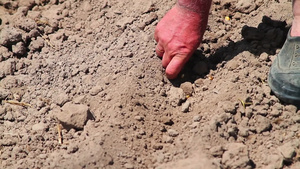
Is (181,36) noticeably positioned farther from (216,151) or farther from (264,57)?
(216,151)

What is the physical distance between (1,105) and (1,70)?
29 cm

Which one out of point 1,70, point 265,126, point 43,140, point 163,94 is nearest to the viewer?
point 265,126

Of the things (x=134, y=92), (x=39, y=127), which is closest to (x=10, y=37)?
(x=39, y=127)

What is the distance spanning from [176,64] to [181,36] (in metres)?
0.18

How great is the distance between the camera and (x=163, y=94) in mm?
2393

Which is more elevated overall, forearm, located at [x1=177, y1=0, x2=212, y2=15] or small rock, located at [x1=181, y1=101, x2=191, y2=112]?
forearm, located at [x1=177, y1=0, x2=212, y2=15]

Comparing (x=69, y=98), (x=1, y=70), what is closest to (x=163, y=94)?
(x=69, y=98)

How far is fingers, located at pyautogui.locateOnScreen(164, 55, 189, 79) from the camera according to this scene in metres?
2.34

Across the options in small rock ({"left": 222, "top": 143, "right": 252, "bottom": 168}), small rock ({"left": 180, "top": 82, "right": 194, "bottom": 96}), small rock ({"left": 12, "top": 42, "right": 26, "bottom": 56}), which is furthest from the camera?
small rock ({"left": 12, "top": 42, "right": 26, "bottom": 56})

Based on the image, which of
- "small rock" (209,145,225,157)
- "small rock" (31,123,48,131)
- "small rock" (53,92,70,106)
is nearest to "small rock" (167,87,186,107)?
"small rock" (209,145,225,157)

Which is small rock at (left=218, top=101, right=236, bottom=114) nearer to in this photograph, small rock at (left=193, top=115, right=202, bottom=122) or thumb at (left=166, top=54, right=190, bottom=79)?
small rock at (left=193, top=115, right=202, bottom=122)

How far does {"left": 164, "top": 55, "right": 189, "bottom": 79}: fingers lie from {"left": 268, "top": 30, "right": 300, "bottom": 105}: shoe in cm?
53

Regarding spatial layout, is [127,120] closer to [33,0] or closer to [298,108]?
[298,108]

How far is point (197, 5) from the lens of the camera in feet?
7.45
